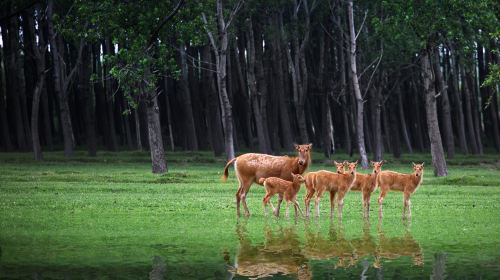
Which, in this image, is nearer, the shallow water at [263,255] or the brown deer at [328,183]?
the shallow water at [263,255]

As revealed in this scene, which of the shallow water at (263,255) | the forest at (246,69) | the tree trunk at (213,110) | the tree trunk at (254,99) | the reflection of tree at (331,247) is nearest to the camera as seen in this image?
the shallow water at (263,255)

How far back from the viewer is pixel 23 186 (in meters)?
33.9

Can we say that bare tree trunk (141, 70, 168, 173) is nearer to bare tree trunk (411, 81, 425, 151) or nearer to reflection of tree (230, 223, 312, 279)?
reflection of tree (230, 223, 312, 279)

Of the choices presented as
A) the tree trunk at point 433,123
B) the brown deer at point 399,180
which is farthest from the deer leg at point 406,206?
the tree trunk at point 433,123

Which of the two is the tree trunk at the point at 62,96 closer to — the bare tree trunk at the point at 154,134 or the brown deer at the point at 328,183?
the bare tree trunk at the point at 154,134

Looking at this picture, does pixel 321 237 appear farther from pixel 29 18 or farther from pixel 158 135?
pixel 29 18

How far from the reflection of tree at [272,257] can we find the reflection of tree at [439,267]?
2055 mm

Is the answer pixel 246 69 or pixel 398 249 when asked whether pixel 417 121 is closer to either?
pixel 246 69

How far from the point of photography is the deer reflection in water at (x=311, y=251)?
15273 millimetres

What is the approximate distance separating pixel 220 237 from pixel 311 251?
2.83 meters

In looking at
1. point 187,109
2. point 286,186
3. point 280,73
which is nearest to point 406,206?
point 286,186

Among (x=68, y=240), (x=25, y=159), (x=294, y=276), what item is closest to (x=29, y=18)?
(x=25, y=159)

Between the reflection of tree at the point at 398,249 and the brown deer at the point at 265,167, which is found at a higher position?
the brown deer at the point at 265,167

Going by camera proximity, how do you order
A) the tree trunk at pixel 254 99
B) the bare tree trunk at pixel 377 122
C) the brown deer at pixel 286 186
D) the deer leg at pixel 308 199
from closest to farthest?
the deer leg at pixel 308 199
the brown deer at pixel 286 186
the tree trunk at pixel 254 99
the bare tree trunk at pixel 377 122
